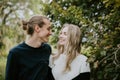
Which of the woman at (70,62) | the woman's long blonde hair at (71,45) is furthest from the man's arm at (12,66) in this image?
the woman's long blonde hair at (71,45)

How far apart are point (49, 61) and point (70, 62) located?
23 centimetres

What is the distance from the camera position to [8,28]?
21.0m

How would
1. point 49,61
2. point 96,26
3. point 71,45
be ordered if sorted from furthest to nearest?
point 96,26 < point 49,61 < point 71,45

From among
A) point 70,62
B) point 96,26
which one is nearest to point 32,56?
point 70,62

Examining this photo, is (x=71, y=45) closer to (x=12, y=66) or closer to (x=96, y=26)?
(x=12, y=66)

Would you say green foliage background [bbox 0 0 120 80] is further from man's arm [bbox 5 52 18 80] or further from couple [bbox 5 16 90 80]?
man's arm [bbox 5 52 18 80]

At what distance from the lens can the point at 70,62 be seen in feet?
13.3

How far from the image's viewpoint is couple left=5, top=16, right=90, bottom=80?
403cm

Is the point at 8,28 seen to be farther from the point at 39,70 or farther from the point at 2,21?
the point at 39,70

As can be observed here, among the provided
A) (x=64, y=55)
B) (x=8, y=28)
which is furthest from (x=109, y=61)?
(x=8, y=28)

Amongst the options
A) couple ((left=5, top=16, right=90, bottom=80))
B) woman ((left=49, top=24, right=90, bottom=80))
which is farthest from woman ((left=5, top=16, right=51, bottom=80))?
woman ((left=49, top=24, right=90, bottom=80))

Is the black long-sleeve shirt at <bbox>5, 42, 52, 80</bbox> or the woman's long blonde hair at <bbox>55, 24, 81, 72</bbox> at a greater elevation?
the woman's long blonde hair at <bbox>55, 24, 81, 72</bbox>

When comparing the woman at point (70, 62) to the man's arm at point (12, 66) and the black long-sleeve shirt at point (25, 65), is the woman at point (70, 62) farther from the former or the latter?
the man's arm at point (12, 66)

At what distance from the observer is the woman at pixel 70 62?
404cm
